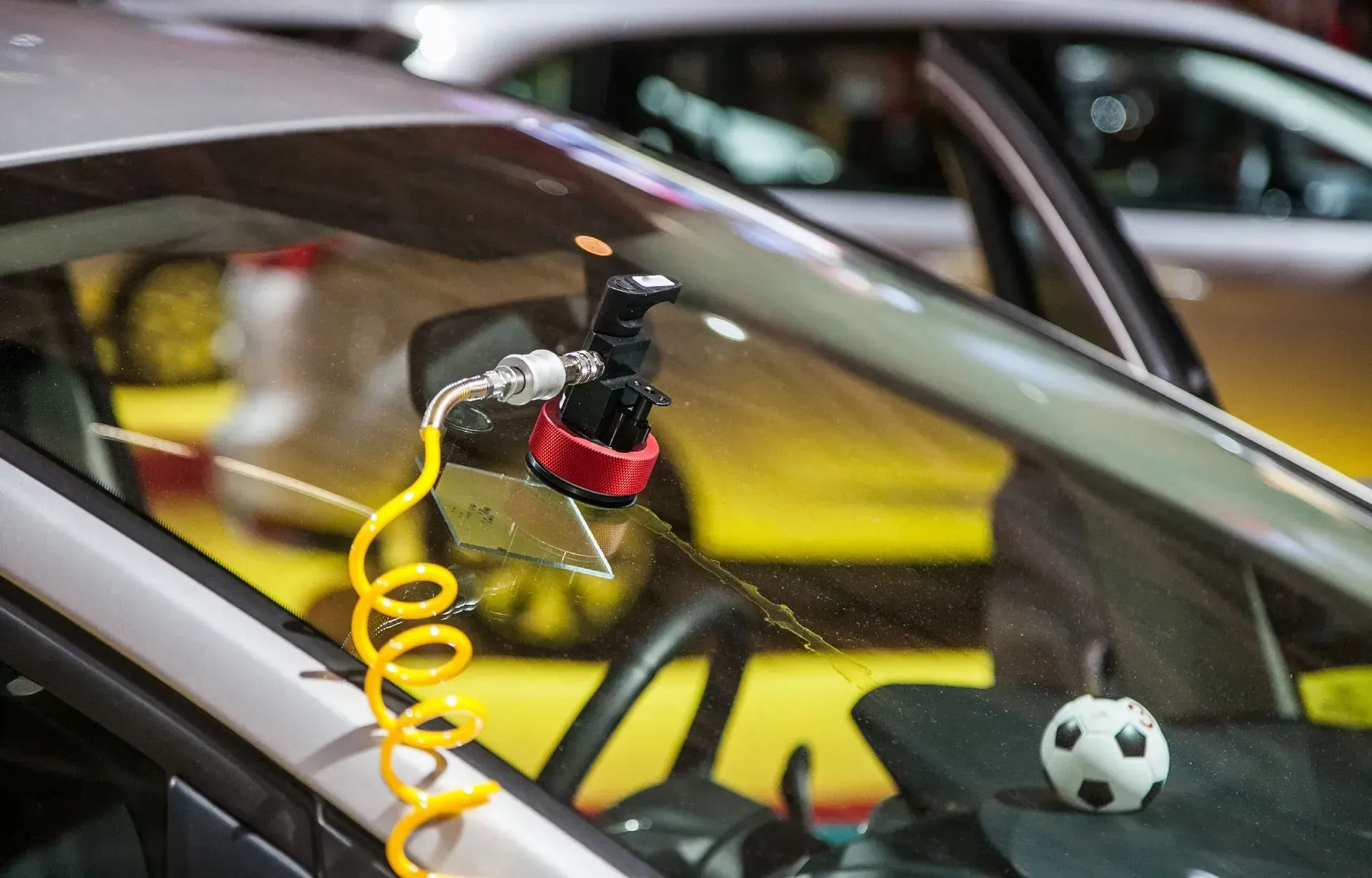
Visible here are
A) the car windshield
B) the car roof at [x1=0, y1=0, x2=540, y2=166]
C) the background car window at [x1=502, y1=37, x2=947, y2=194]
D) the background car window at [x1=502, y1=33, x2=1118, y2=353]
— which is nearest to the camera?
the car windshield

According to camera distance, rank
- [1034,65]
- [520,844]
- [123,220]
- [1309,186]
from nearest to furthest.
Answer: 1. [520,844]
2. [123,220]
3. [1034,65]
4. [1309,186]

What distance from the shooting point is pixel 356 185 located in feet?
4.05

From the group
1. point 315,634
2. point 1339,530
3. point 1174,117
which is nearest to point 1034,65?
point 1174,117

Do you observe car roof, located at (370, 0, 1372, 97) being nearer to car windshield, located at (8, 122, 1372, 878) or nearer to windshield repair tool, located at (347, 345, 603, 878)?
car windshield, located at (8, 122, 1372, 878)

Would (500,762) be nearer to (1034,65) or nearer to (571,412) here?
(571,412)

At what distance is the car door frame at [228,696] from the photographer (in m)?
0.75

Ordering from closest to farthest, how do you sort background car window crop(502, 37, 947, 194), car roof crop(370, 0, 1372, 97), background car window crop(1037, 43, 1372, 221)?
car roof crop(370, 0, 1372, 97) < background car window crop(502, 37, 947, 194) < background car window crop(1037, 43, 1372, 221)

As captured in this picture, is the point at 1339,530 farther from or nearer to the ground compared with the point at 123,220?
nearer to the ground

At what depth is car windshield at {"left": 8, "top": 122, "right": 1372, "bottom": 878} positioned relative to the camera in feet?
2.82

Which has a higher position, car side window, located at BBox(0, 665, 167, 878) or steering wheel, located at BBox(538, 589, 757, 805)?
steering wheel, located at BBox(538, 589, 757, 805)

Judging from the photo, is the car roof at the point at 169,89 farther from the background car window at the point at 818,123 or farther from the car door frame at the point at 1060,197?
the background car window at the point at 818,123

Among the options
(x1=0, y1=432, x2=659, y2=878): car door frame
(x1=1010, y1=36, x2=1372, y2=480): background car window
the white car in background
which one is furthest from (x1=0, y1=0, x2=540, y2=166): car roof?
(x1=1010, y1=36, x2=1372, y2=480): background car window

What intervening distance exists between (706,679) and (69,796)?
1.36 ft

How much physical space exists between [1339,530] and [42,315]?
115 centimetres
